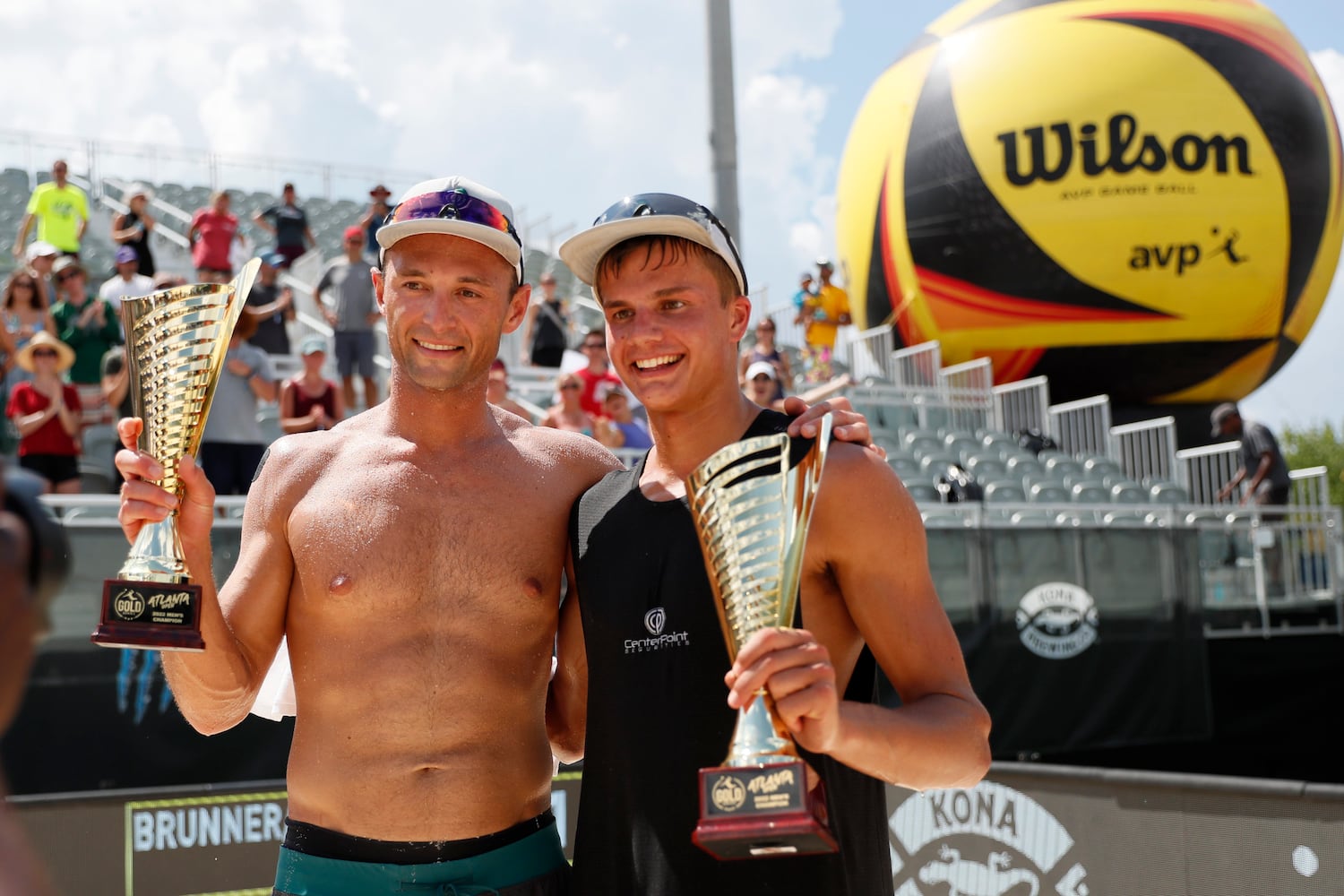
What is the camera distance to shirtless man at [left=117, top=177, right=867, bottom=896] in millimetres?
2676

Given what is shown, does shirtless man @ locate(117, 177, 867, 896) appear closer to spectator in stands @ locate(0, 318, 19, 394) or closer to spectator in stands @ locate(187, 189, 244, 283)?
spectator in stands @ locate(0, 318, 19, 394)

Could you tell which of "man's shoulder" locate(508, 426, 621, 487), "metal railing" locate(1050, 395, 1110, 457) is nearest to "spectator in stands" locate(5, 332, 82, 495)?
"man's shoulder" locate(508, 426, 621, 487)

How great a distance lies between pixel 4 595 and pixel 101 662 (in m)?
6.40

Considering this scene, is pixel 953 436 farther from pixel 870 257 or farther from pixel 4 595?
pixel 4 595

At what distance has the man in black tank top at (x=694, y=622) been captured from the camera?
2268 mm

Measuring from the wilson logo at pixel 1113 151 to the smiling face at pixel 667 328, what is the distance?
16.3 metres

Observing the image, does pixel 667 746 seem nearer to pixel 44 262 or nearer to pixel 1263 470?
pixel 44 262

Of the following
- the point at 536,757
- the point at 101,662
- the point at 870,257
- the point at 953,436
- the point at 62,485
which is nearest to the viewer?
the point at 536,757

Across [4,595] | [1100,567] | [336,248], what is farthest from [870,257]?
[4,595]

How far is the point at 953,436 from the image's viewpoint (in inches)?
605

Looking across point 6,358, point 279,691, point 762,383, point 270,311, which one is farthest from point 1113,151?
point 279,691

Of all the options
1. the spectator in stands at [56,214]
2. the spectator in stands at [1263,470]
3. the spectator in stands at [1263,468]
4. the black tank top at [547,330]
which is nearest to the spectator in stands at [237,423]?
the black tank top at [547,330]

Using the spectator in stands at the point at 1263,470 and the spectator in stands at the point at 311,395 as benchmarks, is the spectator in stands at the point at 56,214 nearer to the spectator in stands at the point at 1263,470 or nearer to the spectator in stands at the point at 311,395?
the spectator in stands at the point at 311,395

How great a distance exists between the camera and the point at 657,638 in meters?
2.37
